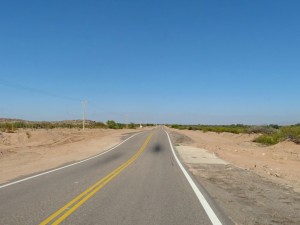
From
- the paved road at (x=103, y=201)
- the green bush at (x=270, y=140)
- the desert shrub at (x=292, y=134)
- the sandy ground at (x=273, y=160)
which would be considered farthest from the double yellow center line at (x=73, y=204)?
the green bush at (x=270, y=140)

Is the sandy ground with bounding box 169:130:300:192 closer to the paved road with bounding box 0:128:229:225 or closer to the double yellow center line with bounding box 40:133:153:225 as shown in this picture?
the paved road with bounding box 0:128:229:225

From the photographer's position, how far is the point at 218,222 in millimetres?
8109

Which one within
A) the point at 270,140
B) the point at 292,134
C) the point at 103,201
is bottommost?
the point at 103,201

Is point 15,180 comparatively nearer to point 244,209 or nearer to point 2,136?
point 244,209

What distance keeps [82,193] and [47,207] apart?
→ 2249mm

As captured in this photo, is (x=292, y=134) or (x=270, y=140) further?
(x=270, y=140)

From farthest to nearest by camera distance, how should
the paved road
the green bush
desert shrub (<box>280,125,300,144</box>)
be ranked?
the green bush → desert shrub (<box>280,125,300,144</box>) → the paved road

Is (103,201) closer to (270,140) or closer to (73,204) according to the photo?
(73,204)

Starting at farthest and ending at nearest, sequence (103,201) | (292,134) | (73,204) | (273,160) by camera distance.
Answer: (292,134) < (273,160) < (103,201) < (73,204)

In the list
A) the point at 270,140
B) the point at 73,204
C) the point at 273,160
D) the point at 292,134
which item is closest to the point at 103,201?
the point at 73,204

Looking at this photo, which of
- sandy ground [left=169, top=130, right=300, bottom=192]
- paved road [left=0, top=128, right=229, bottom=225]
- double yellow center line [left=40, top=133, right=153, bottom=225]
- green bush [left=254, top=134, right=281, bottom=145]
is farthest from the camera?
green bush [left=254, top=134, right=281, bottom=145]

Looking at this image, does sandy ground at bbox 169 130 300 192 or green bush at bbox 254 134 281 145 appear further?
green bush at bbox 254 134 281 145

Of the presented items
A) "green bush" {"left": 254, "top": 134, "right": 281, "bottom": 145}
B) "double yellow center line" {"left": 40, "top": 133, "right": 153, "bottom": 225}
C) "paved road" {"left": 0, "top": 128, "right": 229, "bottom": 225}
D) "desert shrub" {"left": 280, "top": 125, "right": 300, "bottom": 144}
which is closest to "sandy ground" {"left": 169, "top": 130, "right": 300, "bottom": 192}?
"desert shrub" {"left": 280, "top": 125, "right": 300, "bottom": 144}

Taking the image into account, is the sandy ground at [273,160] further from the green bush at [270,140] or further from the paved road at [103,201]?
the paved road at [103,201]
